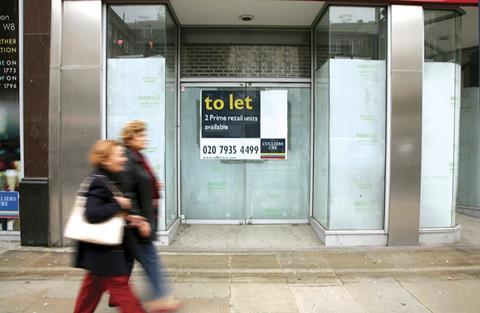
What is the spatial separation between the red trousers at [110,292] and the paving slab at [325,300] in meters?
1.80

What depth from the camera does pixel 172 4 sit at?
675cm

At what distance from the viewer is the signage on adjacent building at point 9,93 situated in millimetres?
6793

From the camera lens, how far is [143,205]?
367cm

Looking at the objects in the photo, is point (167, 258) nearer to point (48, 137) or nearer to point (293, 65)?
point (48, 137)

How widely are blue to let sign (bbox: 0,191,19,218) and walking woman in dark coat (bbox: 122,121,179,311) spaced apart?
4.05 metres

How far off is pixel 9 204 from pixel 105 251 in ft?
14.4

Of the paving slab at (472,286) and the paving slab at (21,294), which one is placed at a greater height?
the paving slab at (472,286)

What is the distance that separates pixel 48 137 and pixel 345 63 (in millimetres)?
4699

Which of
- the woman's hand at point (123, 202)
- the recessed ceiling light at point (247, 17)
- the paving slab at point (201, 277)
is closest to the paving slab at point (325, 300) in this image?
the paving slab at point (201, 277)

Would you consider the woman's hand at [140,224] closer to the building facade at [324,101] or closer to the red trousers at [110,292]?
the red trousers at [110,292]

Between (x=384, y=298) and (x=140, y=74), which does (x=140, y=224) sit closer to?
(x=384, y=298)

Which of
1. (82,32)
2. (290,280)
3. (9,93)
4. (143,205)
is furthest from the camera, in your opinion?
(9,93)

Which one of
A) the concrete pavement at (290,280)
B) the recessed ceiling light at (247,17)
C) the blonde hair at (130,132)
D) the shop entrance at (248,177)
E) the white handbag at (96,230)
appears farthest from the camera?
the shop entrance at (248,177)

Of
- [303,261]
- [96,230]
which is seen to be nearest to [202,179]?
[303,261]
